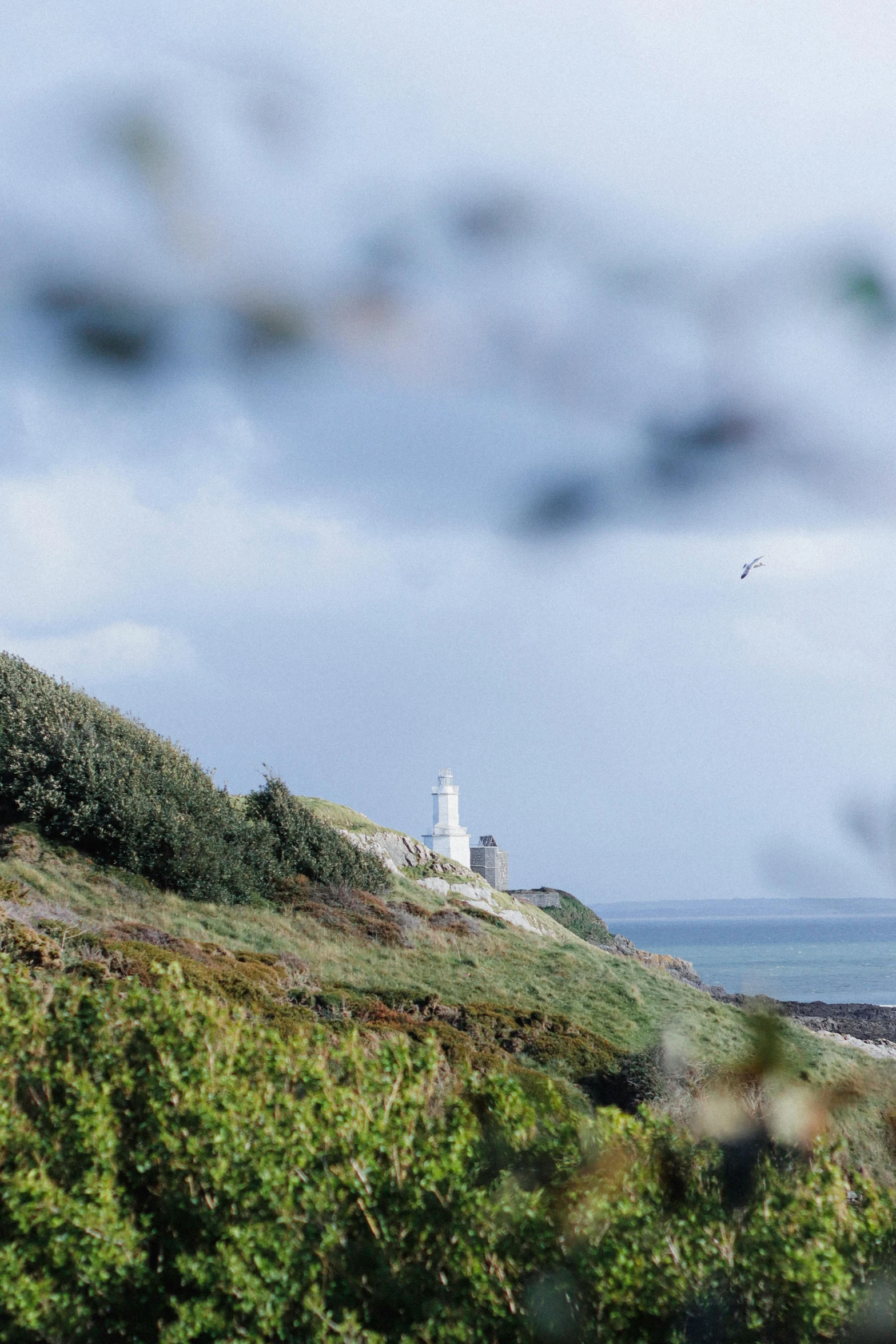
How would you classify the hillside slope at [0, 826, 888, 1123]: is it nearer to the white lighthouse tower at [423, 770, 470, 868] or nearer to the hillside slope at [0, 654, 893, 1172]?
the hillside slope at [0, 654, 893, 1172]

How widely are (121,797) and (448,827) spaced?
2510 cm

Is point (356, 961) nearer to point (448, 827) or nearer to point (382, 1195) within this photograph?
point (382, 1195)

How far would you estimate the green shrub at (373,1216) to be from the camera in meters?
3.64

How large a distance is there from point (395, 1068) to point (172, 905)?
1375 cm

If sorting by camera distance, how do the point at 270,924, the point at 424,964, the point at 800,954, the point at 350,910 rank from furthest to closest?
1. the point at 800,954
2. the point at 350,910
3. the point at 270,924
4. the point at 424,964

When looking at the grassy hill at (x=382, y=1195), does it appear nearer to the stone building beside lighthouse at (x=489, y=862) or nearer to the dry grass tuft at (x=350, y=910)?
the dry grass tuft at (x=350, y=910)

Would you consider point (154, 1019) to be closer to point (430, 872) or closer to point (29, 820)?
point (29, 820)

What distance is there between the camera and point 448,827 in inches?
1686

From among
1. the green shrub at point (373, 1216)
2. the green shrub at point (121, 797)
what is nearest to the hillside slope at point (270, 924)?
the green shrub at point (121, 797)

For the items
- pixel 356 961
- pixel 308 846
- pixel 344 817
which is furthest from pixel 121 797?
pixel 344 817

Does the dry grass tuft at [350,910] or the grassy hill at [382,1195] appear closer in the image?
the grassy hill at [382,1195]

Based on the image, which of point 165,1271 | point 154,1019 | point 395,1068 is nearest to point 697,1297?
point 395,1068

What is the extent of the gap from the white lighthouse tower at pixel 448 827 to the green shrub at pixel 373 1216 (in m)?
38.0

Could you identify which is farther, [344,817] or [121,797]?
[344,817]
